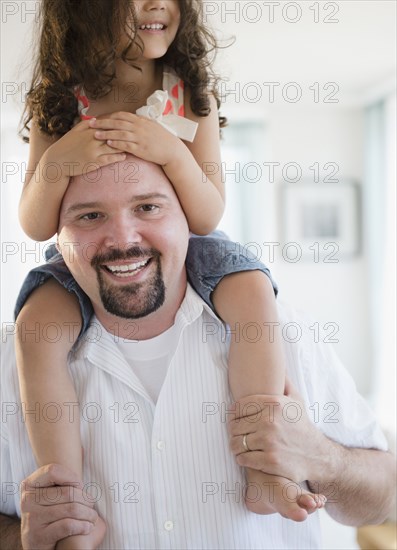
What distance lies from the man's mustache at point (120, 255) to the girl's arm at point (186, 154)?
0.13 meters

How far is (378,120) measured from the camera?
469 centimetres

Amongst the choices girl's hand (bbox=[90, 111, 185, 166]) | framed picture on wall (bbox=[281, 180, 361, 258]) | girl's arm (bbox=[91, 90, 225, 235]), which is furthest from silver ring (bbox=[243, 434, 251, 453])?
framed picture on wall (bbox=[281, 180, 361, 258])

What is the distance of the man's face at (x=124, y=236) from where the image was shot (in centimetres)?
112

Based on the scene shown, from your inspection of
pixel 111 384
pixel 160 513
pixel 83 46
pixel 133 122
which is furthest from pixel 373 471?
pixel 83 46

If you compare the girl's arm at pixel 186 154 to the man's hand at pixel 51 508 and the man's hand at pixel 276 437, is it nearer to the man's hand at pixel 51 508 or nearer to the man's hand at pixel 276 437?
the man's hand at pixel 276 437

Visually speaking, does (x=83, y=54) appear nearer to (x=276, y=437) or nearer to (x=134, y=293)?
(x=134, y=293)

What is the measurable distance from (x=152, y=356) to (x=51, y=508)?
322 mm

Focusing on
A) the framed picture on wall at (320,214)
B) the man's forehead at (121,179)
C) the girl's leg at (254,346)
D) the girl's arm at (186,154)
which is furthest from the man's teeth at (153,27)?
the framed picture on wall at (320,214)

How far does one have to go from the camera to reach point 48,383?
1.15 metres

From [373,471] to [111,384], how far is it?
0.54 m

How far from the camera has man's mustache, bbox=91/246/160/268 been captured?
3.65 ft

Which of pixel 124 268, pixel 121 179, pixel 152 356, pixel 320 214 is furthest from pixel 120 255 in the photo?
pixel 320 214

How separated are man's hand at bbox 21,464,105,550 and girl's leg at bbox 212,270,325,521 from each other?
0.30 metres

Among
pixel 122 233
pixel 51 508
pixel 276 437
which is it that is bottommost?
pixel 51 508
